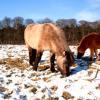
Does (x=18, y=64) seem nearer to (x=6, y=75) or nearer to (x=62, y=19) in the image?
(x=6, y=75)

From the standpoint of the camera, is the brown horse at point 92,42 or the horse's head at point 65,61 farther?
the brown horse at point 92,42

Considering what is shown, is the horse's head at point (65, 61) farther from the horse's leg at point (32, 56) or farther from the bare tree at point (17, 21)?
the bare tree at point (17, 21)

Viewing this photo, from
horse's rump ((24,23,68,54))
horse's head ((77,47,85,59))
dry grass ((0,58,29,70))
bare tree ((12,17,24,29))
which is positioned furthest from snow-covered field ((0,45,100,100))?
bare tree ((12,17,24,29))

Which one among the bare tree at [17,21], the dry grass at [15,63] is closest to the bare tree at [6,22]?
the bare tree at [17,21]

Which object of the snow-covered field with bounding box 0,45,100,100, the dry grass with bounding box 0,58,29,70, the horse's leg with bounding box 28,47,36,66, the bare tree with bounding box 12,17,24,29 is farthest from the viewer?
the bare tree with bounding box 12,17,24,29

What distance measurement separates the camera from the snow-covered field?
31.3 feet

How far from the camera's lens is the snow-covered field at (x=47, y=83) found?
955 centimetres

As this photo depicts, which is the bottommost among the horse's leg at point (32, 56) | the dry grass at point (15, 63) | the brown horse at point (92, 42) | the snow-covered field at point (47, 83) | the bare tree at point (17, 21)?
the snow-covered field at point (47, 83)

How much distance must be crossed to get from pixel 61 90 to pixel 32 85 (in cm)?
109

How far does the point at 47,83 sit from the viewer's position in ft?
35.2

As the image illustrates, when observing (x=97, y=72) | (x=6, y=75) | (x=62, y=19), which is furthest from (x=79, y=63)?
(x=62, y=19)

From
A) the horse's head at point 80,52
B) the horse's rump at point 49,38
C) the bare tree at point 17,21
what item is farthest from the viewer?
the bare tree at point 17,21

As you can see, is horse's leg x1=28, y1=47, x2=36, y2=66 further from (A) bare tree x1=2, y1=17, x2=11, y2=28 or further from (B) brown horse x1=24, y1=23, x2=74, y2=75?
(A) bare tree x1=2, y1=17, x2=11, y2=28

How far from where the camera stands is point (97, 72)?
11.4m
